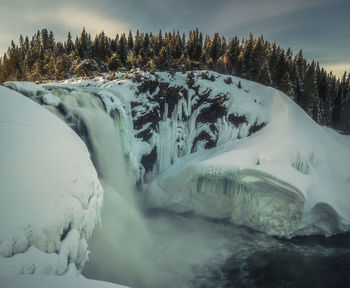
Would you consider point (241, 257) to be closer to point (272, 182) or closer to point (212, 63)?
point (272, 182)

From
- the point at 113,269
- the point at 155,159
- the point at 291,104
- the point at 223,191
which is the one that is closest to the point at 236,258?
the point at 223,191

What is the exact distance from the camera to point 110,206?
9008mm

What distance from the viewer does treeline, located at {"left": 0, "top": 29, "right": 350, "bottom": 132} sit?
2930cm

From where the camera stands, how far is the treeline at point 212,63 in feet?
96.1

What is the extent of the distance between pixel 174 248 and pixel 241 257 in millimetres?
2813

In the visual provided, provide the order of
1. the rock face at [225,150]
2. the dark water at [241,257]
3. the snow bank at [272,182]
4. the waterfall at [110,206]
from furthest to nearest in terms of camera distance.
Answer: the rock face at [225,150] → the snow bank at [272,182] → the dark water at [241,257] → the waterfall at [110,206]

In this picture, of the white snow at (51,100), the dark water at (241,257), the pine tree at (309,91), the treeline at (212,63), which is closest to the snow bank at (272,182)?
the dark water at (241,257)

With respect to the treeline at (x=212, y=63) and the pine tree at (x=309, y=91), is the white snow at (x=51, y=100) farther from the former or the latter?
the pine tree at (x=309, y=91)

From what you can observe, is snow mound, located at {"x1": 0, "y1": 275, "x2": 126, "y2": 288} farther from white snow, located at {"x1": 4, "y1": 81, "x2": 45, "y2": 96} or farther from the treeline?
the treeline

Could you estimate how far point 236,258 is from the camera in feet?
31.5

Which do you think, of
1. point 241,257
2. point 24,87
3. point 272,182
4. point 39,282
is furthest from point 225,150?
point 39,282

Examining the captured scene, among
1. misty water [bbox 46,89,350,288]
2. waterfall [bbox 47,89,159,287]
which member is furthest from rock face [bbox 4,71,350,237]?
misty water [bbox 46,89,350,288]

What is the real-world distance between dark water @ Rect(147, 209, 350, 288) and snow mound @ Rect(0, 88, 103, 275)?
4.96m

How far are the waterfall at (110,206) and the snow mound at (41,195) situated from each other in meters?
2.11
